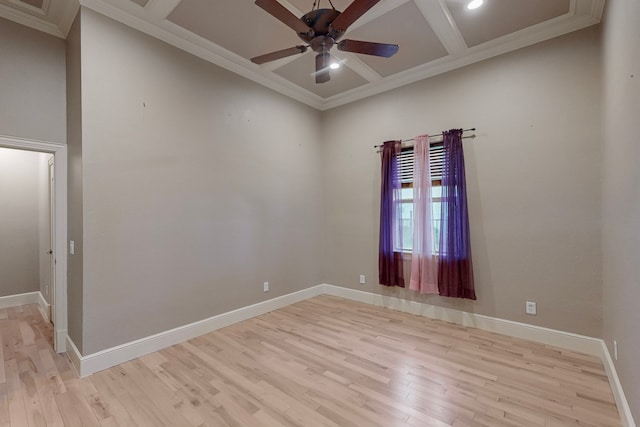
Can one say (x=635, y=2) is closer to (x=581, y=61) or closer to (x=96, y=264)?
(x=581, y=61)

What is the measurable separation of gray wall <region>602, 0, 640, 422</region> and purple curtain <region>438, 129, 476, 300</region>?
119 centimetres

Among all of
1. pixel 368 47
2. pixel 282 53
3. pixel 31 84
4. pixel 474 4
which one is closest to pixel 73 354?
pixel 31 84

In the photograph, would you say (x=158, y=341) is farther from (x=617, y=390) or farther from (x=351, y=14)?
(x=617, y=390)

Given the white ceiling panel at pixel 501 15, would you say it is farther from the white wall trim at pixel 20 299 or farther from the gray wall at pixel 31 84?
the white wall trim at pixel 20 299

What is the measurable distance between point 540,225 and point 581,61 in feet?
5.55

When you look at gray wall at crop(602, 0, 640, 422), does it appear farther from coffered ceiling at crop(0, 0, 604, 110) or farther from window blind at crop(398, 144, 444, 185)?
window blind at crop(398, 144, 444, 185)

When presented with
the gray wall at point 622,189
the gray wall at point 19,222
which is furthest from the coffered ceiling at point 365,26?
the gray wall at point 19,222

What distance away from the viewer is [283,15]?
6.55 feet

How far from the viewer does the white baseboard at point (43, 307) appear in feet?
12.6

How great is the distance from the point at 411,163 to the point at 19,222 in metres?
6.05

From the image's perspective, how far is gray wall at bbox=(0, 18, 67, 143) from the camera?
259cm

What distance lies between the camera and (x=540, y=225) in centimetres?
305

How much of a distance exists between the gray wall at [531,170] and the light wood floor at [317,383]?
23.8 inches

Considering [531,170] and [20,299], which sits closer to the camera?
A: [531,170]
